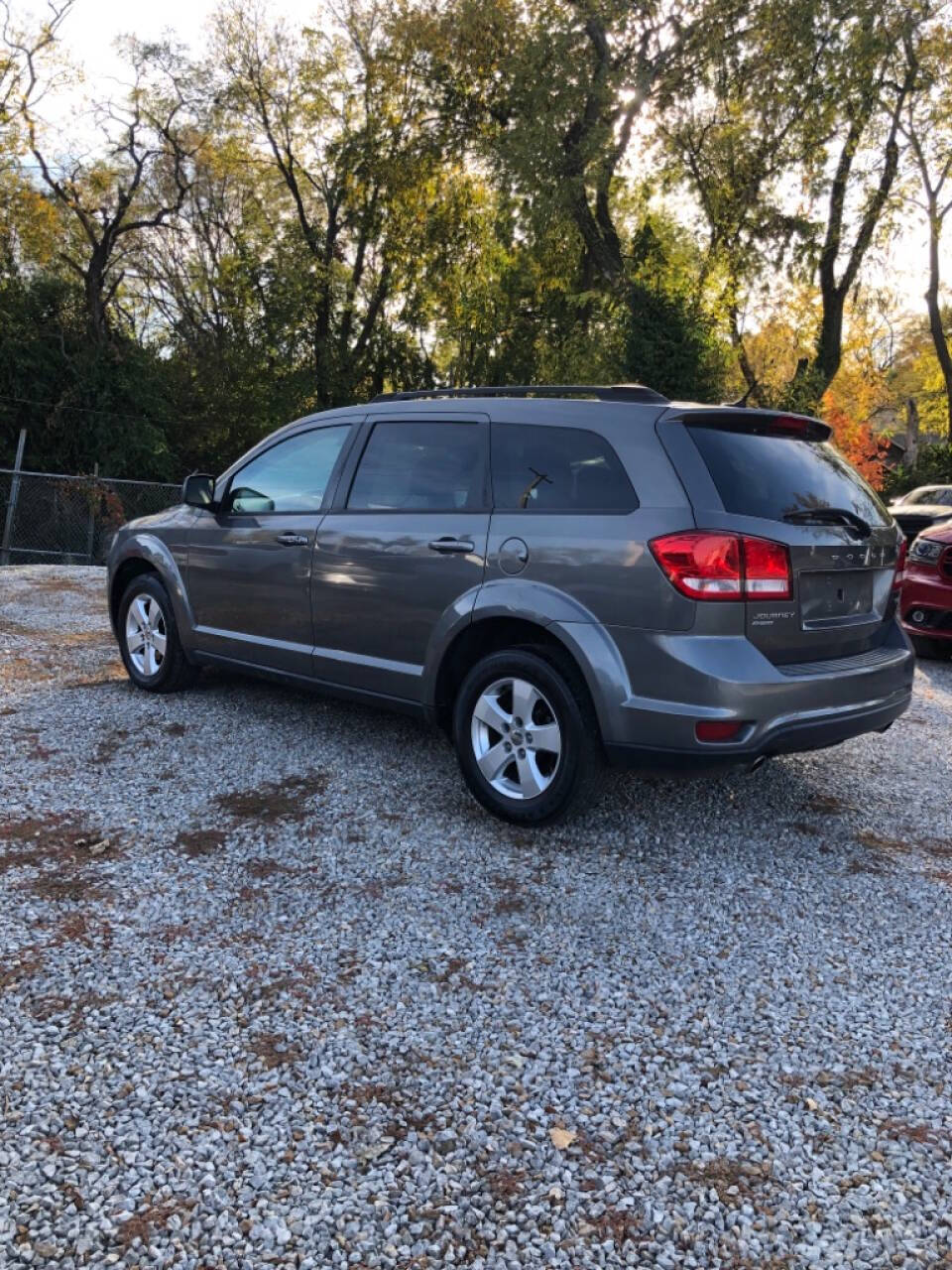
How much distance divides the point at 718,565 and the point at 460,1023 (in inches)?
72.2

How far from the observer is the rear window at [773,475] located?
3611 mm

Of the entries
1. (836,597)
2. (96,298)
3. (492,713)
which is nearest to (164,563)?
(492,713)

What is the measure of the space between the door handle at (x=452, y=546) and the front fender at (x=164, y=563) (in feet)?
7.15

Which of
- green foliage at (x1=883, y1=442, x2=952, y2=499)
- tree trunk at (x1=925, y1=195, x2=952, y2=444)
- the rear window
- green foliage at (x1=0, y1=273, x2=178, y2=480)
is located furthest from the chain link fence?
green foliage at (x1=883, y1=442, x2=952, y2=499)

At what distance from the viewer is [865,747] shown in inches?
222

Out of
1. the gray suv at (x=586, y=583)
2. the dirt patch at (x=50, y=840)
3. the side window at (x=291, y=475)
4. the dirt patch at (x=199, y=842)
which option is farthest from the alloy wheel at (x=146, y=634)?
the dirt patch at (x=199, y=842)

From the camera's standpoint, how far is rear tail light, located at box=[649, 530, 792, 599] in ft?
11.4

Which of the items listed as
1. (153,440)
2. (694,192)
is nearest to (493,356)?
(694,192)

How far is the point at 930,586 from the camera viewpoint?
27.7 ft

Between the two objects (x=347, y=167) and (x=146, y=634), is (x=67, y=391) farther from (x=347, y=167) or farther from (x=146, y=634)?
(x=146, y=634)

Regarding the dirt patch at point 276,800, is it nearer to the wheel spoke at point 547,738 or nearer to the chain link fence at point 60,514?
the wheel spoke at point 547,738

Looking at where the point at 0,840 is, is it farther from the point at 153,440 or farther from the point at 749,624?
the point at 153,440

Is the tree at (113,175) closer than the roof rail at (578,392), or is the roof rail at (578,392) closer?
the roof rail at (578,392)

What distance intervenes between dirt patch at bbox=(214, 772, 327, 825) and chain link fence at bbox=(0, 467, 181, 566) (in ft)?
40.6
